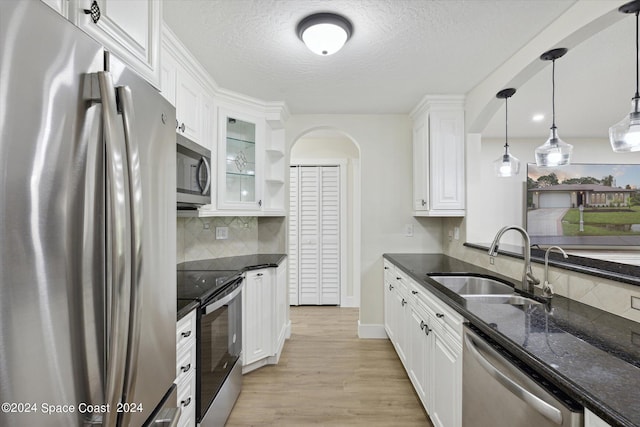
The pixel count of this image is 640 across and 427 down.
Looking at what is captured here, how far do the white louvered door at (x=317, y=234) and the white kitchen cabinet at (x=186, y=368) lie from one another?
3.14 metres

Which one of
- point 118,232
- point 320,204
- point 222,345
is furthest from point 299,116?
point 118,232

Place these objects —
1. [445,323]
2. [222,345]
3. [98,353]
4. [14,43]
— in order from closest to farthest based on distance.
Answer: [14,43]
[98,353]
[445,323]
[222,345]

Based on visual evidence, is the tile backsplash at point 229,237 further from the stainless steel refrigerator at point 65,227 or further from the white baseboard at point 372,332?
the stainless steel refrigerator at point 65,227

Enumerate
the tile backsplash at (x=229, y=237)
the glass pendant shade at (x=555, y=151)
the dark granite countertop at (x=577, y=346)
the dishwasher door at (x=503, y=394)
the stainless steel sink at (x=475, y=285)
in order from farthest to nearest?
the tile backsplash at (x=229, y=237) → the glass pendant shade at (x=555, y=151) → the stainless steel sink at (x=475, y=285) → the dishwasher door at (x=503, y=394) → the dark granite countertop at (x=577, y=346)

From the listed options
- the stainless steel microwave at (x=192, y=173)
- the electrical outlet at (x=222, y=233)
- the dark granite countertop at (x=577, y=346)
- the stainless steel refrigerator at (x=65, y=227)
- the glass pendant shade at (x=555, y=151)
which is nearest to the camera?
the stainless steel refrigerator at (x=65, y=227)

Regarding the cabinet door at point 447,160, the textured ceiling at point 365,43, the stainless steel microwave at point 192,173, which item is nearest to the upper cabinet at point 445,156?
A: the cabinet door at point 447,160

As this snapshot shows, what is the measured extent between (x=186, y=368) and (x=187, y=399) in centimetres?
15

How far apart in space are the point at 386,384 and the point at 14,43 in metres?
2.80

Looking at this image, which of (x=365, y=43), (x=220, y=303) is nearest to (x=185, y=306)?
(x=220, y=303)

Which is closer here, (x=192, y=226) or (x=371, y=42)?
(x=371, y=42)

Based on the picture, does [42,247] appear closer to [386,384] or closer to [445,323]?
→ [445,323]

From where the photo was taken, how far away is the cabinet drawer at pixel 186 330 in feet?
4.66

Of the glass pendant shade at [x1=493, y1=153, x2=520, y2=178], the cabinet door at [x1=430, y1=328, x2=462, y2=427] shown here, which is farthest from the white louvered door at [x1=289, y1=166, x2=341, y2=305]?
the cabinet door at [x1=430, y1=328, x2=462, y2=427]

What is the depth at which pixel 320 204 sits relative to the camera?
4738mm
